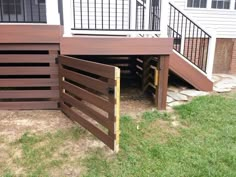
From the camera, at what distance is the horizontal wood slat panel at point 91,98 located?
3.02 metres

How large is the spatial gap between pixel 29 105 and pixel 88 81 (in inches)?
61.0

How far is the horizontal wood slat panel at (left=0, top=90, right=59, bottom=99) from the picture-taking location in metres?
4.30

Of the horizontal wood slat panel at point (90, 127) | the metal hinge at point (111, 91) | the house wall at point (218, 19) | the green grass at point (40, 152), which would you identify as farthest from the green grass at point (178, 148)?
the house wall at point (218, 19)

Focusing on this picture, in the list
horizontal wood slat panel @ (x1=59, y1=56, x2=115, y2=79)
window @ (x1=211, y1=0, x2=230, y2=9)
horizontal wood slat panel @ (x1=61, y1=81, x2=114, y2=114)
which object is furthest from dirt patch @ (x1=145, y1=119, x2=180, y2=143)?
window @ (x1=211, y1=0, x2=230, y2=9)

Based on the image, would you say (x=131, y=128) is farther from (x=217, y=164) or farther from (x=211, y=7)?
(x=211, y=7)

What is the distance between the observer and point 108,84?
2.98 metres

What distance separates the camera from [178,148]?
10.8ft

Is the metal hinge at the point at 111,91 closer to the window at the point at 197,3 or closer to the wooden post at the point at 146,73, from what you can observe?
the wooden post at the point at 146,73

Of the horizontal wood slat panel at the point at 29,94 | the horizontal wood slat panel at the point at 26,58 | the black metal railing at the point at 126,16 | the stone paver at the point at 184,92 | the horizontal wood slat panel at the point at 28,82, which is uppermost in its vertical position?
the black metal railing at the point at 126,16

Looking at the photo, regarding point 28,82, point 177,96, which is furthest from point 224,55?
point 28,82

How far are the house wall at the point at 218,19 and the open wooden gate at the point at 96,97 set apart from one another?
5457 millimetres

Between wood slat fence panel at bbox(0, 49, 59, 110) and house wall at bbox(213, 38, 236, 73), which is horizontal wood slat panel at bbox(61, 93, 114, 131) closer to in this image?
wood slat fence panel at bbox(0, 49, 59, 110)

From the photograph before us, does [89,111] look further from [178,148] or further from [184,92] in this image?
[184,92]

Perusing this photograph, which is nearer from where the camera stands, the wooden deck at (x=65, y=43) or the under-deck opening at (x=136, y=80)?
the wooden deck at (x=65, y=43)
